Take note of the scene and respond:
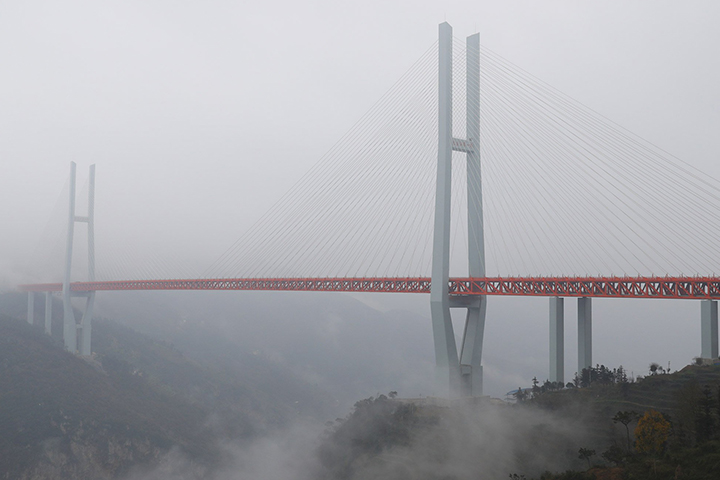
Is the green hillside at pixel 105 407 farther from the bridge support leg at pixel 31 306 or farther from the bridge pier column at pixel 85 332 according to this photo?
the bridge support leg at pixel 31 306

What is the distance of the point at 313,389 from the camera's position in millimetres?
118062

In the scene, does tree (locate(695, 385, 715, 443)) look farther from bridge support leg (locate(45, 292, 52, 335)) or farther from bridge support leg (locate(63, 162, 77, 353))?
bridge support leg (locate(45, 292, 52, 335))

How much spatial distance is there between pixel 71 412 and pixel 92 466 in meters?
5.49

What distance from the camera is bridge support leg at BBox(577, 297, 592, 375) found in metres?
32.9

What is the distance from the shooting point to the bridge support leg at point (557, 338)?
35750 millimetres

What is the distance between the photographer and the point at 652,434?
1013 inches

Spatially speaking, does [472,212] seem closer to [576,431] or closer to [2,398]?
[576,431]

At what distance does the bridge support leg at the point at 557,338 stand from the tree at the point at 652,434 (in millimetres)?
9602

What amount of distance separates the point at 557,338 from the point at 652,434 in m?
10.8

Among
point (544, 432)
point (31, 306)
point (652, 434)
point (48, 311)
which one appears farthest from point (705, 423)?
point (31, 306)

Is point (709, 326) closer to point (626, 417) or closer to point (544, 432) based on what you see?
point (626, 417)

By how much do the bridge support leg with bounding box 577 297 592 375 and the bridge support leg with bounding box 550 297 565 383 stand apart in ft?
5.21

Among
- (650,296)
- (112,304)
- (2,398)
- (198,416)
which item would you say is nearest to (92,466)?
(2,398)

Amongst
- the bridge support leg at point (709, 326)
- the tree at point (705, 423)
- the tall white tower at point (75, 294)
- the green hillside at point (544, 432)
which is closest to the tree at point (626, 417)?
the green hillside at point (544, 432)
